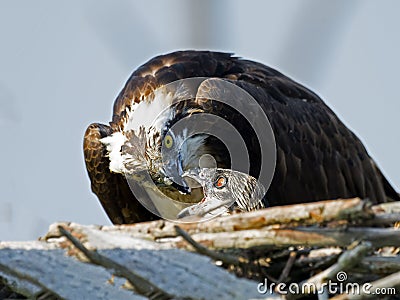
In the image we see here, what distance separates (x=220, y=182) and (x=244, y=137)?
45 centimetres

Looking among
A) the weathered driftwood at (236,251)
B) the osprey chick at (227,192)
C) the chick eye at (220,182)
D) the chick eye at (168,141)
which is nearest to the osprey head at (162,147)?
the chick eye at (168,141)

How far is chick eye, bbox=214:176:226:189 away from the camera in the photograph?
6.89 meters

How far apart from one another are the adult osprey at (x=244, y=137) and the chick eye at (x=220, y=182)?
1.04 ft

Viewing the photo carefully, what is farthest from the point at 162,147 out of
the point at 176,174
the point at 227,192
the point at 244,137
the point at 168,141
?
the point at 227,192

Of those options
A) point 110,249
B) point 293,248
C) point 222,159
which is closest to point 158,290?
point 110,249

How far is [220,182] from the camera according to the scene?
6.93m

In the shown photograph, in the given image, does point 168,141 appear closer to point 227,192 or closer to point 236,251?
point 227,192

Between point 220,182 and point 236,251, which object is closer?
point 236,251

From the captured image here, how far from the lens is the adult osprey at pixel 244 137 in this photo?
283 inches

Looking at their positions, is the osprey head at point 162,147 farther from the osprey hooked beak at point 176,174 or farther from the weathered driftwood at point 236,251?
the weathered driftwood at point 236,251

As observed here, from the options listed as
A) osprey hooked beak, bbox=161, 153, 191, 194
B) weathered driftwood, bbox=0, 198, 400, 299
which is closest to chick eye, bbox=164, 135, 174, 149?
osprey hooked beak, bbox=161, 153, 191, 194

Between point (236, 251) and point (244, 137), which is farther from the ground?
point (244, 137)

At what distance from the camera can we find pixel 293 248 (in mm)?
4355

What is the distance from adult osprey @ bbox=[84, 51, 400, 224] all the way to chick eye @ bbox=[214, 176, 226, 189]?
32 cm
